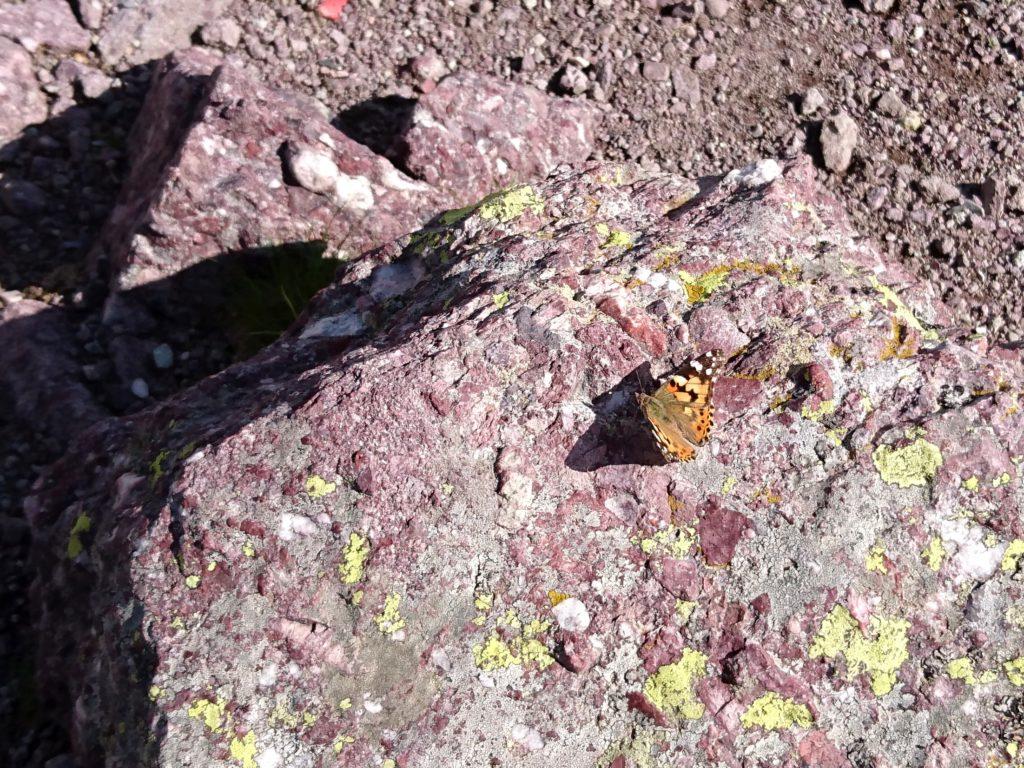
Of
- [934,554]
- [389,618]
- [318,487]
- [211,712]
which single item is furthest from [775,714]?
[211,712]

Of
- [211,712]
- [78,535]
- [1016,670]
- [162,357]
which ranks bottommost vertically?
[162,357]

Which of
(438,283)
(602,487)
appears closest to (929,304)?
(602,487)

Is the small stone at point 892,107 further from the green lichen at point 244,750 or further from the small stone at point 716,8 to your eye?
the green lichen at point 244,750

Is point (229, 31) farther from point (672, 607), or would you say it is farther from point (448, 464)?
point (672, 607)

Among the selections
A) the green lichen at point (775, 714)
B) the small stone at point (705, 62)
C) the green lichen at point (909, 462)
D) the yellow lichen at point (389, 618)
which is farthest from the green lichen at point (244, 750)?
the small stone at point (705, 62)

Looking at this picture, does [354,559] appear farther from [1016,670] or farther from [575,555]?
[1016,670]

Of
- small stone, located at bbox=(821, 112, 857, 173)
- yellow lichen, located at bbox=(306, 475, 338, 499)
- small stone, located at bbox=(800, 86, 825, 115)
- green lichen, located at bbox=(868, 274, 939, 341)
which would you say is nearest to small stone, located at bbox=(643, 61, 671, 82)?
small stone, located at bbox=(800, 86, 825, 115)
